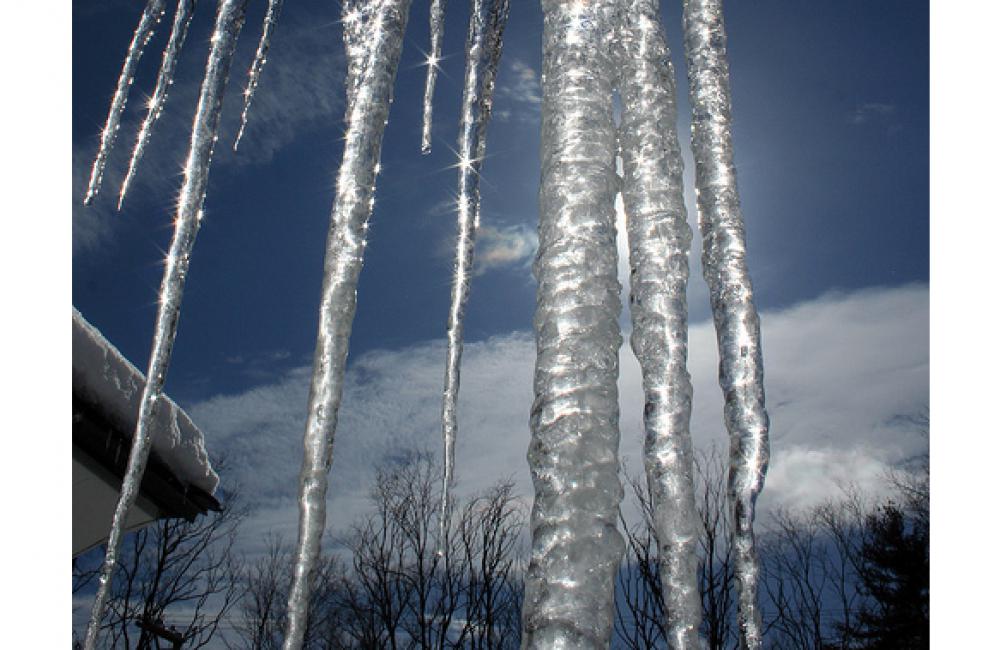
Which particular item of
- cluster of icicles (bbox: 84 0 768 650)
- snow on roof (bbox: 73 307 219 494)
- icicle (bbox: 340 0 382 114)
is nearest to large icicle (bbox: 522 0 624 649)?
cluster of icicles (bbox: 84 0 768 650)

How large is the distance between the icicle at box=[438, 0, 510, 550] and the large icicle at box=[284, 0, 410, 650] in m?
0.44

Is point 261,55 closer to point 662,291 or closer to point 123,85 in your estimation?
point 123,85

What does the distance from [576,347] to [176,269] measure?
1.19 metres

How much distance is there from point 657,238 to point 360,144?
26.9 inches

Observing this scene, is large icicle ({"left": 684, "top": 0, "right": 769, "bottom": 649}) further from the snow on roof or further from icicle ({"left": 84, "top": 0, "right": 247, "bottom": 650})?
the snow on roof

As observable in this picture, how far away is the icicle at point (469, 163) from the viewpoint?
1.82 m

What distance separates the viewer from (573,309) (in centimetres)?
92

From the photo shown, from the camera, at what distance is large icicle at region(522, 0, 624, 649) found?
2.60ft

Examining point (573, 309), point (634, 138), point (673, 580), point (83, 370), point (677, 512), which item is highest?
point (83, 370)

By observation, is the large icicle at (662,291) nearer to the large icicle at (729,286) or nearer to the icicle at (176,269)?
the large icicle at (729,286)

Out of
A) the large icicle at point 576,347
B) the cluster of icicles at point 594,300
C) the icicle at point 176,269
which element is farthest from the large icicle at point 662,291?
the icicle at point 176,269
